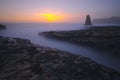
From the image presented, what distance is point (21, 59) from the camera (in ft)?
59.8

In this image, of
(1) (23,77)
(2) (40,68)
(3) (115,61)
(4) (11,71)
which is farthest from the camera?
(3) (115,61)

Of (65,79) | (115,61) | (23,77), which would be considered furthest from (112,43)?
(23,77)

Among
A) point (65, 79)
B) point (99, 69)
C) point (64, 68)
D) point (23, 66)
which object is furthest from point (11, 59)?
point (99, 69)

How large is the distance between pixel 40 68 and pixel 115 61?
Result: 15.2 metres

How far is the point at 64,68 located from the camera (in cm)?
1645

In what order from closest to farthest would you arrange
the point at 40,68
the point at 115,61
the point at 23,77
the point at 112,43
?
the point at 23,77
the point at 40,68
the point at 115,61
the point at 112,43

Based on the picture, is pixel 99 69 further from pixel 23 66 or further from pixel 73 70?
pixel 23 66

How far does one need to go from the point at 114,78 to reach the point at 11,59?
45.4 feet

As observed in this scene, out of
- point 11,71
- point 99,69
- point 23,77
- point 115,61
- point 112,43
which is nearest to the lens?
point 23,77

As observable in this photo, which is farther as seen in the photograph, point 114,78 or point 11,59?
point 11,59

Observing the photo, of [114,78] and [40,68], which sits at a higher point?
[40,68]

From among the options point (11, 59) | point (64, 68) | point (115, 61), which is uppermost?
point (11, 59)

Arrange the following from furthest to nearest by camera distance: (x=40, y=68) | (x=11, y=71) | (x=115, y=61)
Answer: (x=115, y=61)
(x=40, y=68)
(x=11, y=71)

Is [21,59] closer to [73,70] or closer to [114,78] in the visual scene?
[73,70]
